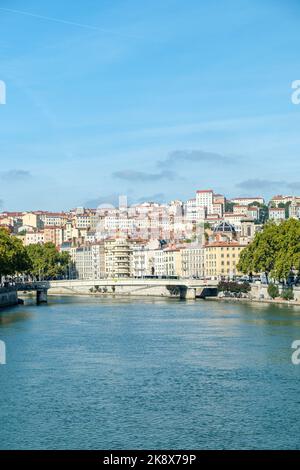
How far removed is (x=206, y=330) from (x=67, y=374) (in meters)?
11.5

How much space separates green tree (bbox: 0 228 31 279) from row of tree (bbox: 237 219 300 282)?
12.7 meters

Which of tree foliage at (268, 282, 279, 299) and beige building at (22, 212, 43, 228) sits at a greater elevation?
beige building at (22, 212, 43, 228)

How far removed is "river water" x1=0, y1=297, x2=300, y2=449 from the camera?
1838cm

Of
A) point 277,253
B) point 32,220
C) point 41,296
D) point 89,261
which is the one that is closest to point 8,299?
point 41,296

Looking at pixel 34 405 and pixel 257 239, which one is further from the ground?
pixel 257 239

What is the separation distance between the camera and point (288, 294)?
165ft

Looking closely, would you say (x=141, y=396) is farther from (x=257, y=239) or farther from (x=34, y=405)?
(x=257, y=239)

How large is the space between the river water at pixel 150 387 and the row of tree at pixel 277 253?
1182 centimetres

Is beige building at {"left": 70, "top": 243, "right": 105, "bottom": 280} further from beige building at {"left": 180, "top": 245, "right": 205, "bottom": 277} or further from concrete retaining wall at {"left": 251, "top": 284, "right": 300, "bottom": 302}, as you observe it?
concrete retaining wall at {"left": 251, "top": 284, "right": 300, "bottom": 302}

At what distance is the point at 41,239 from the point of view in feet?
419

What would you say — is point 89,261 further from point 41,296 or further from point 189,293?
point 41,296

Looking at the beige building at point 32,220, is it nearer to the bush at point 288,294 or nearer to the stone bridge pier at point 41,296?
the stone bridge pier at point 41,296

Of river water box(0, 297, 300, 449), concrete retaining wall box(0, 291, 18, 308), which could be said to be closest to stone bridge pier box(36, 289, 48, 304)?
concrete retaining wall box(0, 291, 18, 308)
